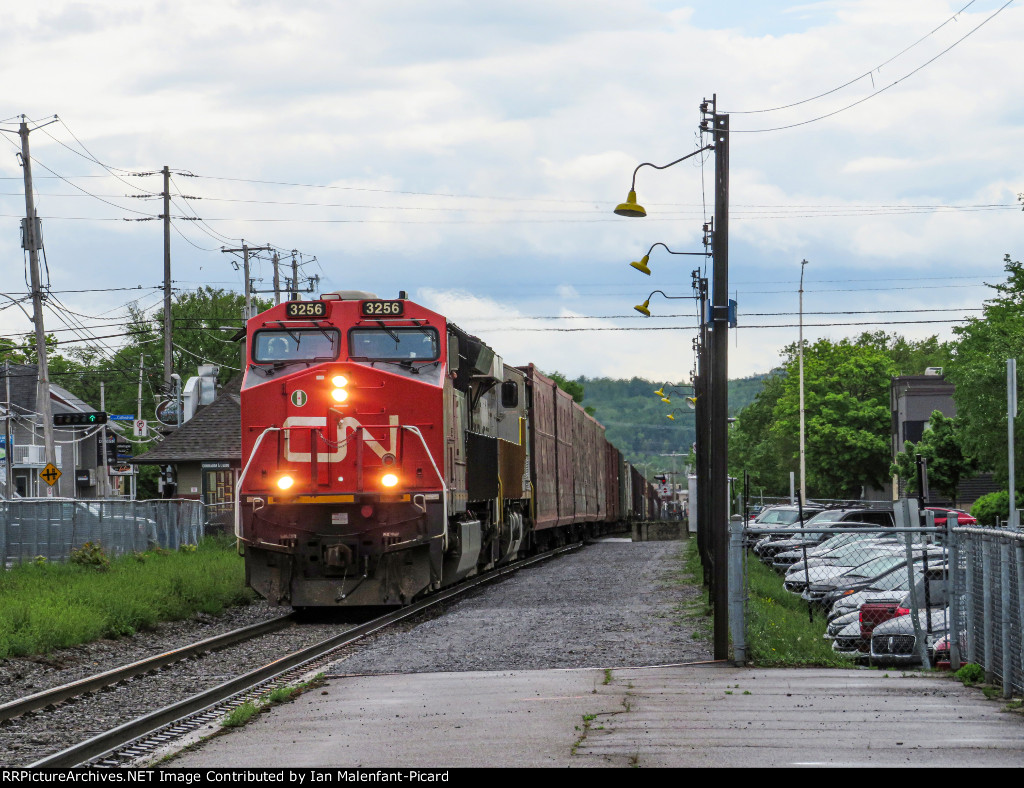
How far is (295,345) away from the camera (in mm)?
18234

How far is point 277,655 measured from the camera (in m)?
14.8

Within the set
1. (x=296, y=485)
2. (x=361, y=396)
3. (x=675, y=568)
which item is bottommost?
(x=675, y=568)

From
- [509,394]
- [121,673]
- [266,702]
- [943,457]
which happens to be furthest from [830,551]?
[943,457]

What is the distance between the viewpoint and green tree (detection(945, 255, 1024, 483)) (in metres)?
41.3

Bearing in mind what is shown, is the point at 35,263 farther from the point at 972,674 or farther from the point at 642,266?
the point at 972,674

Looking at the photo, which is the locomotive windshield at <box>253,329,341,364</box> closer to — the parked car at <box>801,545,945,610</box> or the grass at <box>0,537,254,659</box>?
the grass at <box>0,537,254,659</box>

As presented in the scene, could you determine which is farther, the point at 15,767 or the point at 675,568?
the point at 675,568

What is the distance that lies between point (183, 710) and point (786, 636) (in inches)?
260

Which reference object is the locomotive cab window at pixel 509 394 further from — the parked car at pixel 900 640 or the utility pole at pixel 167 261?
the utility pole at pixel 167 261

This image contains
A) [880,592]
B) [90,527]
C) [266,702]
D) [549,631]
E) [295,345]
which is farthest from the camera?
[90,527]

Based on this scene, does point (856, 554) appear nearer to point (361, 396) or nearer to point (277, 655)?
point (361, 396)

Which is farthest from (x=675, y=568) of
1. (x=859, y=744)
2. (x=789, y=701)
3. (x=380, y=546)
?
(x=859, y=744)

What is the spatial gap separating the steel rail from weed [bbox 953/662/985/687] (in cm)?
793

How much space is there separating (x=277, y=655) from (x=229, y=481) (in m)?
34.0
